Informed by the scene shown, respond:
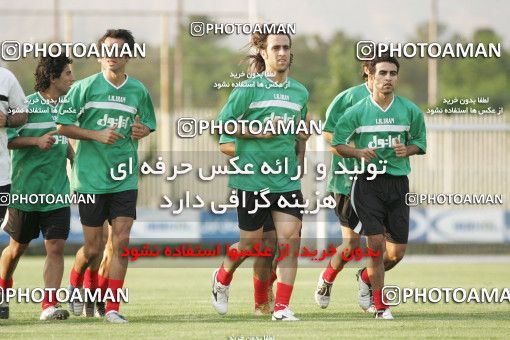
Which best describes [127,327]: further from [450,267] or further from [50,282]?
[450,267]

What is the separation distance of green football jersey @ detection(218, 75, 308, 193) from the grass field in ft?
4.06

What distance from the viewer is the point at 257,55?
39.4ft

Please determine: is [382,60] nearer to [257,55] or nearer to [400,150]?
[400,150]

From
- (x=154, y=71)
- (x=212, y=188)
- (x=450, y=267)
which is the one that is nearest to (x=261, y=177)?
(x=450, y=267)

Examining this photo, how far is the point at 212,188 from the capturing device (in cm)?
2955

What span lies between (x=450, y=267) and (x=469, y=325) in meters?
11.6

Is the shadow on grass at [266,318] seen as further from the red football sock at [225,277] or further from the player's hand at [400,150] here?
the player's hand at [400,150]

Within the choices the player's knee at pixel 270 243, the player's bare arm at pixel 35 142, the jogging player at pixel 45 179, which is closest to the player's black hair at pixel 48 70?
the jogging player at pixel 45 179

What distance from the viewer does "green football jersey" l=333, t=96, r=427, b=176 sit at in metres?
11.8

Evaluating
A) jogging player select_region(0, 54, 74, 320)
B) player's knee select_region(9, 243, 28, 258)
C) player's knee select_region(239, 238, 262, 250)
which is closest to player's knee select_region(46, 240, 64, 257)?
jogging player select_region(0, 54, 74, 320)

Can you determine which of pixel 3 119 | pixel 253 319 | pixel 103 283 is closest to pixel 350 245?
pixel 253 319

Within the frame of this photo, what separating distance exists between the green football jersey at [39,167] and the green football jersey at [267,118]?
5.45 ft

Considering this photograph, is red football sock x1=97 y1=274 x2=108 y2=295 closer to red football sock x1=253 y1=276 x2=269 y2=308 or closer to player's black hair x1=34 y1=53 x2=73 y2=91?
red football sock x1=253 y1=276 x2=269 y2=308

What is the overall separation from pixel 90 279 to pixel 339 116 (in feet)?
9.63
